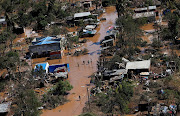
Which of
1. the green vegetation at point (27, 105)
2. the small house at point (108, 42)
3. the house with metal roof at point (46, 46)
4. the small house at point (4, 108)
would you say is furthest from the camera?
the small house at point (108, 42)

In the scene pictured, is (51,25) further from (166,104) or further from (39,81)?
(166,104)

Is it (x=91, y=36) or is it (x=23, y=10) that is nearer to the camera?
(x=91, y=36)

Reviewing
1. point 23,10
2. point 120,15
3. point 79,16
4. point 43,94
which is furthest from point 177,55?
point 23,10

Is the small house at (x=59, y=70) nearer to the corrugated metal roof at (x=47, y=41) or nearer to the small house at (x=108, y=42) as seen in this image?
the corrugated metal roof at (x=47, y=41)

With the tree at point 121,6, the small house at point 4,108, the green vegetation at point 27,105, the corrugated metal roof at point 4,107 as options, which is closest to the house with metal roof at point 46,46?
the tree at point 121,6

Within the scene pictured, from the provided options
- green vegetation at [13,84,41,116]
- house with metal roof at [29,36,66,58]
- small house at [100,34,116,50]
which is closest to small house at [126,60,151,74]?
small house at [100,34,116,50]

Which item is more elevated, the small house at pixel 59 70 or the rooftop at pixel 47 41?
the rooftop at pixel 47 41
